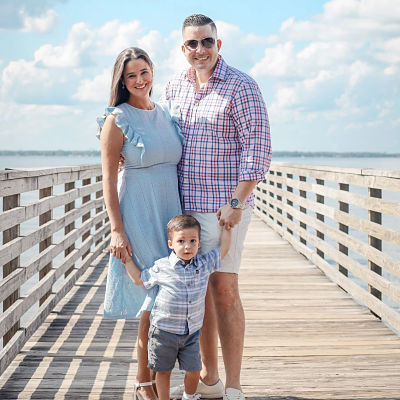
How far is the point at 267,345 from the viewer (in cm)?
385

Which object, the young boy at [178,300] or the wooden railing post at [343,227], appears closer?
the young boy at [178,300]

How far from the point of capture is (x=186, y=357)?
2.65 m

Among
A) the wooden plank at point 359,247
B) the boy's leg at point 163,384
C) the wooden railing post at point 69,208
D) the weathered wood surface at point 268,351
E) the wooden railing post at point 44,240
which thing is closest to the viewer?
the boy's leg at point 163,384

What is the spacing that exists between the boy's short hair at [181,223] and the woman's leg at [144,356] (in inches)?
17.3

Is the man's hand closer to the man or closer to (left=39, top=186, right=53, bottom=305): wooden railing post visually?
the man

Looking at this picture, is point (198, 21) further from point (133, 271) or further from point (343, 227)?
point (343, 227)

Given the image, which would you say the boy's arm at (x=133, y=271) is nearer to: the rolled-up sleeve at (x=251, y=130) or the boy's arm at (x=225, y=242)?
the boy's arm at (x=225, y=242)

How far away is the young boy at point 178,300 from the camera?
2576mm

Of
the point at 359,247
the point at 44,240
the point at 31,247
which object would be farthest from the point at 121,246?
the point at 359,247

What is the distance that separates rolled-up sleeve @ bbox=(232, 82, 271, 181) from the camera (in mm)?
2713

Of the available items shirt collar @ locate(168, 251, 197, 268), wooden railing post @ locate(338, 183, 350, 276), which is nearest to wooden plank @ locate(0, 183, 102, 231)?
shirt collar @ locate(168, 251, 197, 268)

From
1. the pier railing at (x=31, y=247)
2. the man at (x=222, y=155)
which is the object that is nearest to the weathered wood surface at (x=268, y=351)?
the pier railing at (x=31, y=247)

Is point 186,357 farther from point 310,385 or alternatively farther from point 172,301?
point 310,385

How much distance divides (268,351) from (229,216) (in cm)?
138
